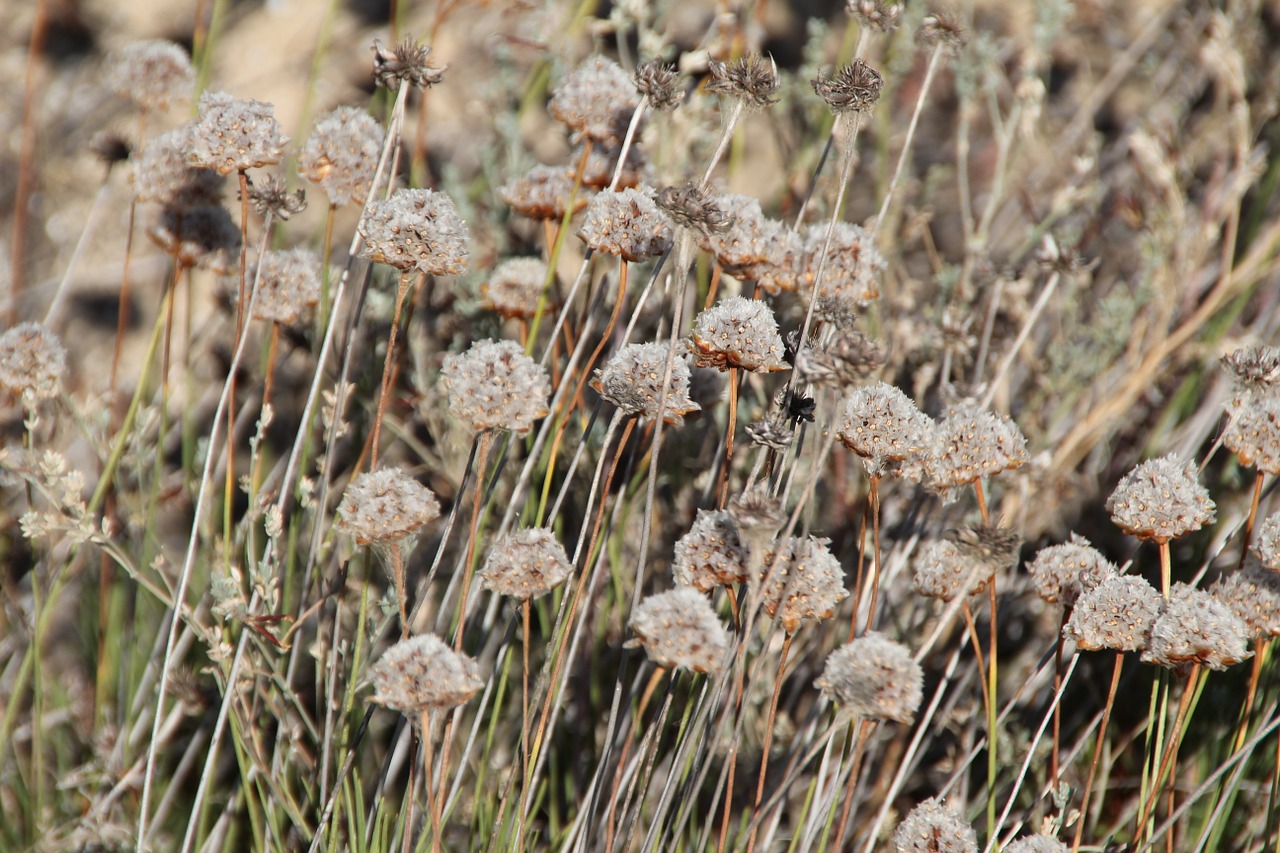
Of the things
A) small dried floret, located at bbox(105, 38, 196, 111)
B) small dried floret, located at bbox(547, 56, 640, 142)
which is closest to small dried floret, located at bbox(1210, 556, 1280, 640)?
small dried floret, located at bbox(547, 56, 640, 142)

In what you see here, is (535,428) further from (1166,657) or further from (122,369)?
(122,369)

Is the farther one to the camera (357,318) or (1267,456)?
(357,318)

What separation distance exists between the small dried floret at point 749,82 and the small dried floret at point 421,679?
990mm

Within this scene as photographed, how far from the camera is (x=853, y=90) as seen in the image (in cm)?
147

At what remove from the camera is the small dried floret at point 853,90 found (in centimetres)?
147

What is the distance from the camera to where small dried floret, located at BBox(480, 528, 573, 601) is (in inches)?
56.9

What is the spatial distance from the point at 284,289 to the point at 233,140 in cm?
→ 34

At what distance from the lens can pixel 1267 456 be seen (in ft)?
5.41

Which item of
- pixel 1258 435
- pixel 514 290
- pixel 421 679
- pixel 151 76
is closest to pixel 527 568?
pixel 421 679

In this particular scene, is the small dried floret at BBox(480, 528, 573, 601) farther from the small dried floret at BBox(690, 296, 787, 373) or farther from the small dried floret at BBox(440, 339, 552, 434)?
the small dried floret at BBox(690, 296, 787, 373)

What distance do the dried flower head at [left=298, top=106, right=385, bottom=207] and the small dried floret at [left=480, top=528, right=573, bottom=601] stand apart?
2.58ft

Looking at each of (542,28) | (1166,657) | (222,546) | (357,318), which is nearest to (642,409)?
(357,318)

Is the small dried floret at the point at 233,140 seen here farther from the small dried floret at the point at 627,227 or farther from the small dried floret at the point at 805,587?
the small dried floret at the point at 805,587

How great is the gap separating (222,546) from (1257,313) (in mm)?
2911
